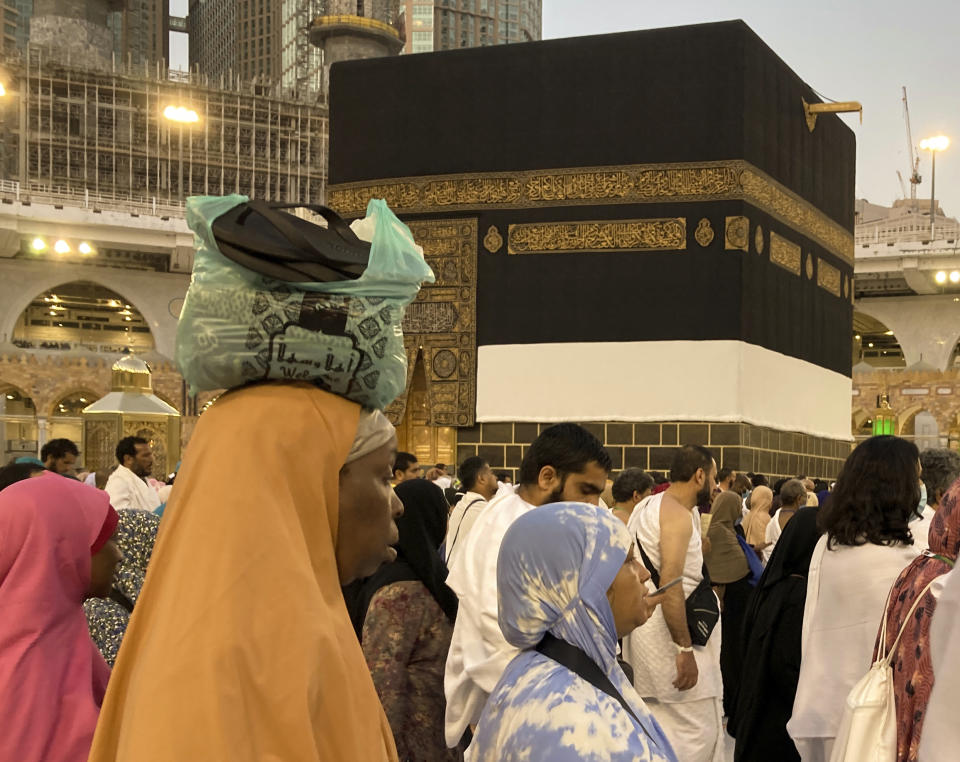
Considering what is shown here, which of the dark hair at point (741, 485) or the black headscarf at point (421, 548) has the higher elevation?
the black headscarf at point (421, 548)

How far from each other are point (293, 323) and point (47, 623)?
43.9 inches

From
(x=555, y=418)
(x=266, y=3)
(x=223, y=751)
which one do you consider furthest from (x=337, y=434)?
(x=266, y=3)

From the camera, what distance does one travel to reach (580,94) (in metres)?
12.8

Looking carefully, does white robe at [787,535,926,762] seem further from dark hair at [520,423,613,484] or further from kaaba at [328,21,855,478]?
kaaba at [328,21,855,478]

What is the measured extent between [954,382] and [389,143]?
14.9 metres

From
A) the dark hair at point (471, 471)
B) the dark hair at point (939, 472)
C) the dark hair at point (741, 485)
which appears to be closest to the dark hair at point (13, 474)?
the dark hair at point (471, 471)

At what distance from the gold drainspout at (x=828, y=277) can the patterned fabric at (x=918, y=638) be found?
13265 mm

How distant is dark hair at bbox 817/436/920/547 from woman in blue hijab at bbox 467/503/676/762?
117cm

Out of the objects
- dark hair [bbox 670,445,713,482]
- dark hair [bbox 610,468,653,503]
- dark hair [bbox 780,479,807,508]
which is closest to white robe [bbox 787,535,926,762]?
dark hair [bbox 670,445,713,482]

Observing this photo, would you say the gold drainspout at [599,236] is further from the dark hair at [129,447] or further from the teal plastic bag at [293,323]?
the teal plastic bag at [293,323]

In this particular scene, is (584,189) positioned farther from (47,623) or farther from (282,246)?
(282,246)

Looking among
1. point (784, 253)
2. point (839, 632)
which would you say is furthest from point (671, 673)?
point (784, 253)

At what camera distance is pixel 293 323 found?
1171 millimetres

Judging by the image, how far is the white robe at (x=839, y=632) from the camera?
9.05 ft
